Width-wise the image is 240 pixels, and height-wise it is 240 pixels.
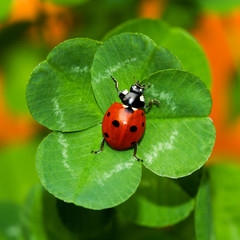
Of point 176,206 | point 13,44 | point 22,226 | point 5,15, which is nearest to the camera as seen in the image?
Result: point 176,206

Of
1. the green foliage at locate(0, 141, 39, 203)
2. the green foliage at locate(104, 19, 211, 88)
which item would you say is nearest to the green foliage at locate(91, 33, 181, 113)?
the green foliage at locate(104, 19, 211, 88)

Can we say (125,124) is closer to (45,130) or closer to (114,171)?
(114,171)

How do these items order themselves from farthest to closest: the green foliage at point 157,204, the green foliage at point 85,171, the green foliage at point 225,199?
the green foliage at point 225,199 < the green foliage at point 157,204 < the green foliage at point 85,171

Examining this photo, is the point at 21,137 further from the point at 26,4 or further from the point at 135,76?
the point at 135,76

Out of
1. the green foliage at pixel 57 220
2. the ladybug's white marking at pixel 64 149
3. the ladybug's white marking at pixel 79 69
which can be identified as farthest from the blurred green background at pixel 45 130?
the ladybug's white marking at pixel 79 69

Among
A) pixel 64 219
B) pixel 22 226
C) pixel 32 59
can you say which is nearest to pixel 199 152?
pixel 64 219

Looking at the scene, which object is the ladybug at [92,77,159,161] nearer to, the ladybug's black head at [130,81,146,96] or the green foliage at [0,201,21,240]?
the ladybug's black head at [130,81,146,96]

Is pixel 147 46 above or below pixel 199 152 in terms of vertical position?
above

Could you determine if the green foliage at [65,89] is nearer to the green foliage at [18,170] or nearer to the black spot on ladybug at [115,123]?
the black spot on ladybug at [115,123]
